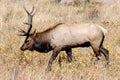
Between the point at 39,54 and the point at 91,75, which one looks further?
the point at 39,54

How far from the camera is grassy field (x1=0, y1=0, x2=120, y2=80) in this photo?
7910 mm

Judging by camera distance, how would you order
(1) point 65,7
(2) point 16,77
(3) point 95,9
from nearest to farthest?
1. (2) point 16,77
2. (3) point 95,9
3. (1) point 65,7

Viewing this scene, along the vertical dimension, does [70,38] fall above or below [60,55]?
above

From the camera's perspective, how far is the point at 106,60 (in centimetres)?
966

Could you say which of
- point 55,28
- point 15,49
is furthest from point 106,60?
point 15,49

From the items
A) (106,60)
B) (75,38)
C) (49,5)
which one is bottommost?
(49,5)

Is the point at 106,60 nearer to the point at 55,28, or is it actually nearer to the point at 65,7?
the point at 55,28

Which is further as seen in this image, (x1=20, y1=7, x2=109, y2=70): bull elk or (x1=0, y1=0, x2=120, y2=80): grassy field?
(x1=20, y1=7, x2=109, y2=70): bull elk

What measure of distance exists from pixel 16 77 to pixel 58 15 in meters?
10.3

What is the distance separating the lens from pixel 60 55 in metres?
10.2

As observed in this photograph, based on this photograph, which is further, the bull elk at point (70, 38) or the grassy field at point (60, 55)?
the bull elk at point (70, 38)

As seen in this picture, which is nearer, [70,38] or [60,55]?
[70,38]

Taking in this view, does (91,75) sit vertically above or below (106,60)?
above

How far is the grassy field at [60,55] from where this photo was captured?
791cm
